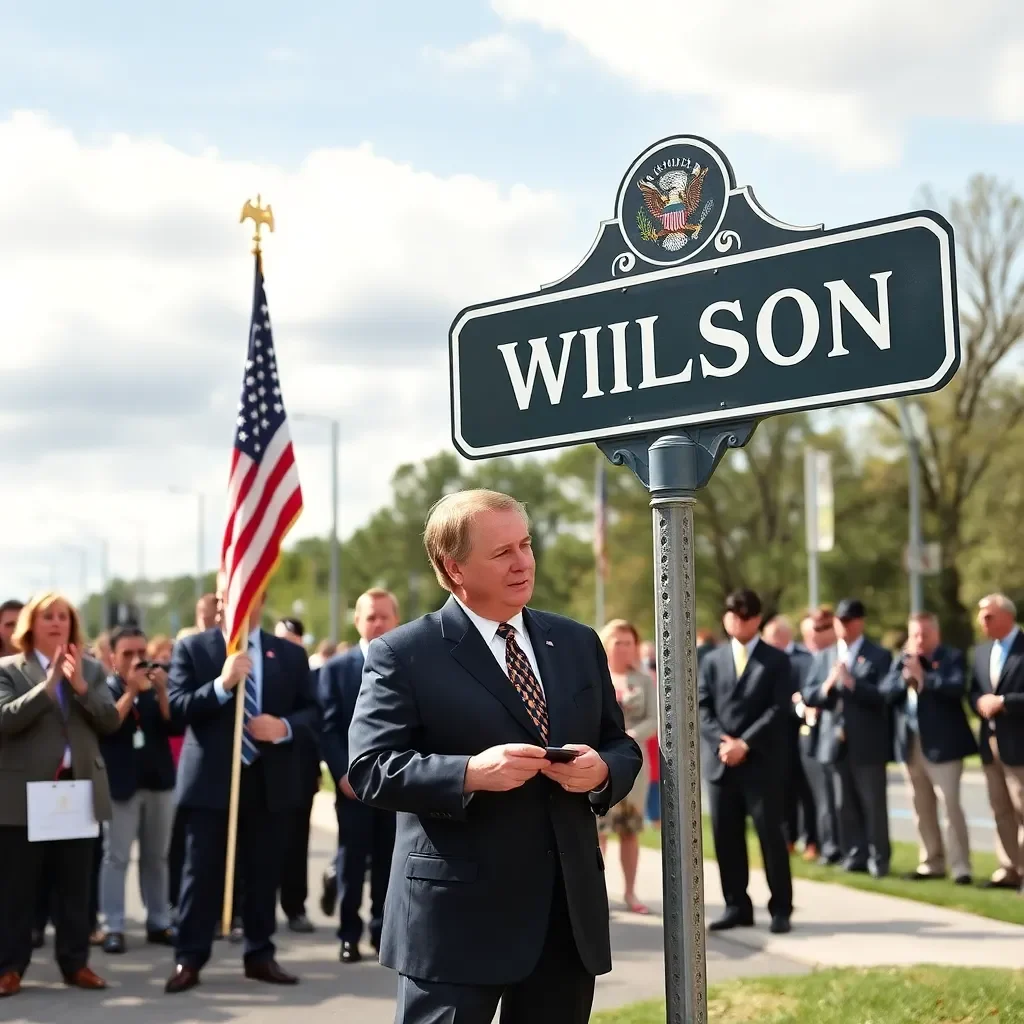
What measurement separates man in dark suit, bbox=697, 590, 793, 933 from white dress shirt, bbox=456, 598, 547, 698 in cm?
561

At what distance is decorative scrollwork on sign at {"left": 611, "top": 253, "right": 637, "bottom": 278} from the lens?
4027 millimetres

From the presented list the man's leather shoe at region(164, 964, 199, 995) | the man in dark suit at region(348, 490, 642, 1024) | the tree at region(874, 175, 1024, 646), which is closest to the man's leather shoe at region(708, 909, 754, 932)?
the man's leather shoe at region(164, 964, 199, 995)

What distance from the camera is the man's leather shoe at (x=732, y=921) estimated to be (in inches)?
358

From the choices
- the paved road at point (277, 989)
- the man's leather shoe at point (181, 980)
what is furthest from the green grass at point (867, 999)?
the man's leather shoe at point (181, 980)

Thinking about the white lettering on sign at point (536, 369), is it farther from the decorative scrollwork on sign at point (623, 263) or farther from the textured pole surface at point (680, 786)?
the textured pole surface at point (680, 786)

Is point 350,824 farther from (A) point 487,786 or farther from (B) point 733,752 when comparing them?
(A) point 487,786

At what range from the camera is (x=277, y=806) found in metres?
8.00

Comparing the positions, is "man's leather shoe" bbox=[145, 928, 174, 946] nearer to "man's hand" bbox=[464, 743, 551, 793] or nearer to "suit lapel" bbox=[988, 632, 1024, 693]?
"suit lapel" bbox=[988, 632, 1024, 693]

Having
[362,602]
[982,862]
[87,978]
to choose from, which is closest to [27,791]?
[87,978]

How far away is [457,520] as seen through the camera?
3.78 metres

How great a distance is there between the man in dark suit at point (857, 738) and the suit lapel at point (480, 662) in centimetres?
826

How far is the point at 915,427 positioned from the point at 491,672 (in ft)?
123

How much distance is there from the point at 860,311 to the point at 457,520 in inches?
46.2

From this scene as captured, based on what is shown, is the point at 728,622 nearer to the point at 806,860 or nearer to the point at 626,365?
the point at 806,860
